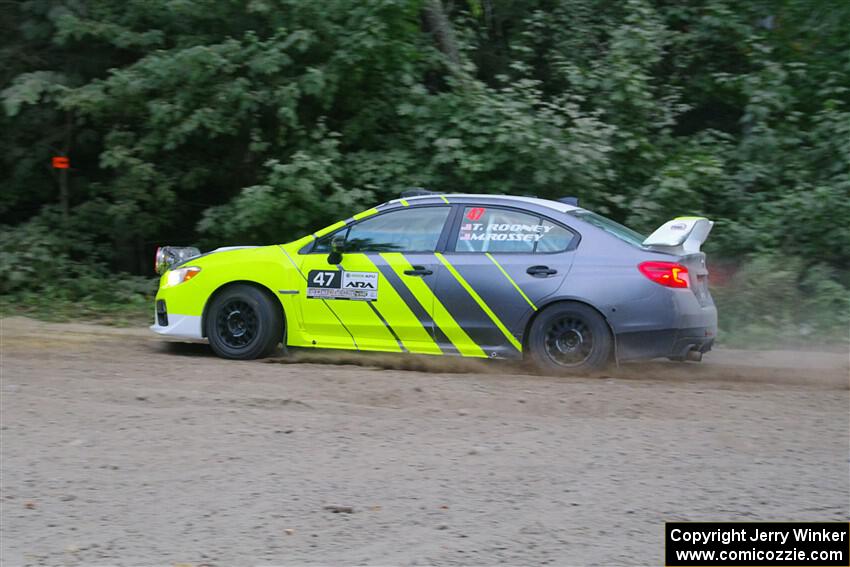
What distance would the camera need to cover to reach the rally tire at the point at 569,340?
849cm

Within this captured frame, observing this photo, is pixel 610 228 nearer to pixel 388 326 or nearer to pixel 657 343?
pixel 657 343

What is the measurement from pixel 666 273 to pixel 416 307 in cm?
215

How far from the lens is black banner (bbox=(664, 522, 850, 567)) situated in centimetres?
459

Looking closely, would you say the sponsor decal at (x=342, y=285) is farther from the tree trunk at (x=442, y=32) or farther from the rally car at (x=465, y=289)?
the tree trunk at (x=442, y=32)

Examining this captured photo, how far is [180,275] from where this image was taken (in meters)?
9.47

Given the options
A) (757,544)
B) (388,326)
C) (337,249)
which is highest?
(337,249)

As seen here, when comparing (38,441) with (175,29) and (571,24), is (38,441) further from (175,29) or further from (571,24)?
(571,24)

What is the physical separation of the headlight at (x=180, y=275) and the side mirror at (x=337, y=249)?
4.20 ft

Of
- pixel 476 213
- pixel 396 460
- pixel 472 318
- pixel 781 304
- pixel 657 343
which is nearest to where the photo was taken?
pixel 396 460

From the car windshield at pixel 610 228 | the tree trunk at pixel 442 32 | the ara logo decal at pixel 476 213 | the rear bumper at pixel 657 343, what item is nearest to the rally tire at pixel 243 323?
the ara logo decal at pixel 476 213

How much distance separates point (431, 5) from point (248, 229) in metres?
4.38

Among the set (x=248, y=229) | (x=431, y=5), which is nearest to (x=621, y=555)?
(x=248, y=229)

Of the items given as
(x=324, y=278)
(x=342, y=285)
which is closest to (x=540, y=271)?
(x=342, y=285)

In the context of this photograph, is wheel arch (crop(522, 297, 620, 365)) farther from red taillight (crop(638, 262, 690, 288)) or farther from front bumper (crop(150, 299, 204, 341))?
front bumper (crop(150, 299, 204, 341))
